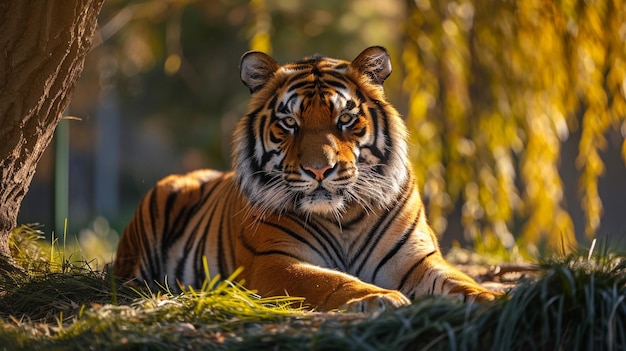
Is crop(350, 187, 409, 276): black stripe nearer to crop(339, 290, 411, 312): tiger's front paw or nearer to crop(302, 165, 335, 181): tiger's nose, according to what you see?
crop(302, 165, 335, 181): tiger's nose

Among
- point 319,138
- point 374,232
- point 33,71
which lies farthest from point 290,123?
point 33,71

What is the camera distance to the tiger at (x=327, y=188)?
414 centimetres

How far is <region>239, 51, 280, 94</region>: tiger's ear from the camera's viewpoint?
15.2 feet

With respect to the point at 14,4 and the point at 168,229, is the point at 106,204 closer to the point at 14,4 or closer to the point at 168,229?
the point at 168,229

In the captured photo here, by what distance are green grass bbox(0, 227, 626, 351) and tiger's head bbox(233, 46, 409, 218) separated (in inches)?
40.6

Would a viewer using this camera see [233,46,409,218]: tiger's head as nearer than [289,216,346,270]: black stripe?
Yes

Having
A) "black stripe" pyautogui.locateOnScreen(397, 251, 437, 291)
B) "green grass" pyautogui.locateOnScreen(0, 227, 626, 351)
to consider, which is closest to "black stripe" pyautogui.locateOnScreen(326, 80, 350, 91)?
"black stripe" pyautogui.locateOnScreen(397, 251, 437, 291)

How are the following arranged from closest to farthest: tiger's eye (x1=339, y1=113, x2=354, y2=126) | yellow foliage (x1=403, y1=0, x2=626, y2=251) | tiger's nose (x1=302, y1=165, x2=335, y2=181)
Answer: tiger's nose (x1=302, y1=165, x2=335, y2=181) < tiger's eye (x1=339, y1=113, x2=354, y2=126) < yellow foliage (x1=403, y1=0, x2=626, y2=251)

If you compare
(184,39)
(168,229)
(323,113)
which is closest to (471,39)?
(168,229)

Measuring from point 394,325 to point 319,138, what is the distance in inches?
55.6

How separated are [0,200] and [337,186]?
1.49 meters

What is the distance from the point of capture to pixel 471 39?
7.93 meters

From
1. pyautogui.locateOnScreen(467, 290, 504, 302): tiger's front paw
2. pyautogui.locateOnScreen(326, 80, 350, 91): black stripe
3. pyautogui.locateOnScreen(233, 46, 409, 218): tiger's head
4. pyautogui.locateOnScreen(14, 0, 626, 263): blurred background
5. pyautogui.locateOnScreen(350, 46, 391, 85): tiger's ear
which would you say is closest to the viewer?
pyautogui.locateOnScreen(467, 290, 504, 302): tiger's front paw

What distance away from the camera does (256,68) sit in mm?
4660
